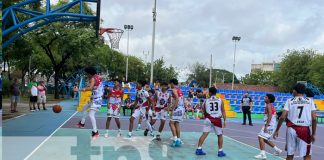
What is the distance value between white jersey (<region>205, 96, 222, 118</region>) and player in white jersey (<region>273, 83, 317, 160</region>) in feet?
8.65

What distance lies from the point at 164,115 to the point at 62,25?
84.7 feet

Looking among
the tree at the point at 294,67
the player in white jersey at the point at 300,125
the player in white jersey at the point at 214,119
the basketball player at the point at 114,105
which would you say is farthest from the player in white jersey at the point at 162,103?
the tree at the point at 294,67

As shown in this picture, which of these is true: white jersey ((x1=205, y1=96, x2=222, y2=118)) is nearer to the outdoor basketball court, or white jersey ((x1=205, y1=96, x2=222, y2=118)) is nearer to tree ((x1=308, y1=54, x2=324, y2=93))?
the outdoor basketball court

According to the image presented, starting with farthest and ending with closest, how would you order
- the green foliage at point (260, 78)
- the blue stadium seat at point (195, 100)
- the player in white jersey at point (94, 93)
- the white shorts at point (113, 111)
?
1. the green foliage at point (260, 78)
2. the blue stadium seat at point (195, 100)
3. the white shorts at point (113, 111)
4. the player in white jersey at point (94, 93)

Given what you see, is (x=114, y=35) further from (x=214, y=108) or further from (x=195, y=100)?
(x=214, y=108)

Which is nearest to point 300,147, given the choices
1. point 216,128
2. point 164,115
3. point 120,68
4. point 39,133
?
point 216,128

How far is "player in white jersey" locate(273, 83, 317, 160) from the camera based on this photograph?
8.16m

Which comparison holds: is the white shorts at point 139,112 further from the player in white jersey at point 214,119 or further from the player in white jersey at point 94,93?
the player in white jersey at point 214,119

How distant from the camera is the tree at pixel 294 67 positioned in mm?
67500

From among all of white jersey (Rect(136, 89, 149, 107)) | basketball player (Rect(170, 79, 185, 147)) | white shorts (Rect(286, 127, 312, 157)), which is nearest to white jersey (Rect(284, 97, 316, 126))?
white shorts (Rect(286, 127, 312, 157))

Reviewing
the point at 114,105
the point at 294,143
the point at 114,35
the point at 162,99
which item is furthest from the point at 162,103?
the point at 114,35

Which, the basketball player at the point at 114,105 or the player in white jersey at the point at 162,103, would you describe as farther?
the basketball player at the point at 114,105

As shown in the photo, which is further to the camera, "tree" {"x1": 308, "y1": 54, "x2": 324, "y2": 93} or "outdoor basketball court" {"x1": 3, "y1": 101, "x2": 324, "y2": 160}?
"tree" {"x1": 308, "y1": 54, "x2": 324, "y2": 93}

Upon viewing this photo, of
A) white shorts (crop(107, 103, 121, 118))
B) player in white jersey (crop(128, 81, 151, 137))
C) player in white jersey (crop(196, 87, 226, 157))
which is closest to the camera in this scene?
player in white jersey (crop(196, 87, 226, 157))
